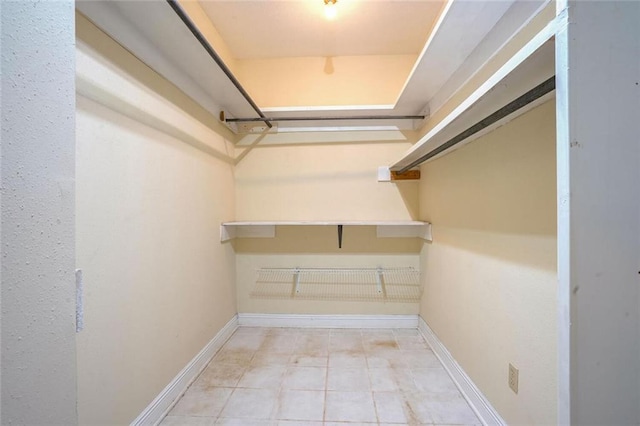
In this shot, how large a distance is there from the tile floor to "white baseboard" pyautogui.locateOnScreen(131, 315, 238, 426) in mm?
40

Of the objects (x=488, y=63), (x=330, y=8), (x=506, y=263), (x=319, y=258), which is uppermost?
(x=330, y=8)

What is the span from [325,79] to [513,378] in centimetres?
251

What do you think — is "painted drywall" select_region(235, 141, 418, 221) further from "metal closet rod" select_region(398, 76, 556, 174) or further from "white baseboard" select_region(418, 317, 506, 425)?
"white baseboard" select_region(418, 317, 506, 425)

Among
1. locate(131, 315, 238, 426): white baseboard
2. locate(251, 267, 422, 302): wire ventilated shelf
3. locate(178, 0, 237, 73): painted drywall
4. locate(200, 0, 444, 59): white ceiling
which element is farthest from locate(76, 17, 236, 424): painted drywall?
locate(200, 0, 444, 59): white ceiling

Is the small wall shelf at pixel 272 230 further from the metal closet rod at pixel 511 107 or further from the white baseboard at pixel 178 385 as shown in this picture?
the metal closet rod at pixel 511 107

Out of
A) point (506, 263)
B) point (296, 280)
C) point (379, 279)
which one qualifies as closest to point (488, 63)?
point (506, 263)

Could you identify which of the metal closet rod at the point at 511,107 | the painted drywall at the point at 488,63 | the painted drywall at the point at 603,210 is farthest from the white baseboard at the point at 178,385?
the painted drywall at the point at 488,63

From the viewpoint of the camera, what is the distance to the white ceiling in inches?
72.0

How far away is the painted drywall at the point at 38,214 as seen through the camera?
0.38m

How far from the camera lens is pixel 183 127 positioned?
5.31 ft

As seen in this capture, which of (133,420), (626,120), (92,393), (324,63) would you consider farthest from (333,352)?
(324,63)

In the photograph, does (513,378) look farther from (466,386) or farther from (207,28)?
(207,28)

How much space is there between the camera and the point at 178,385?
→ 1525 millimetres

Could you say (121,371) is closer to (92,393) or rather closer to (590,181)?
(92,393)
